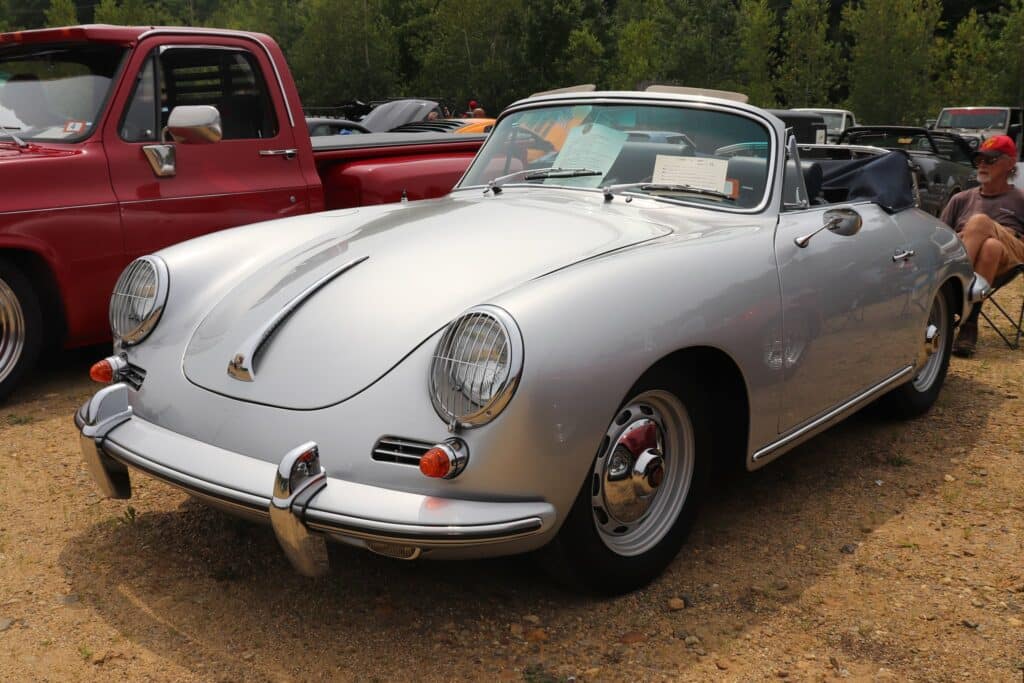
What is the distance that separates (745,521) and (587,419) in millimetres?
1291

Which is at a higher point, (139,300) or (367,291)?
(367,291)

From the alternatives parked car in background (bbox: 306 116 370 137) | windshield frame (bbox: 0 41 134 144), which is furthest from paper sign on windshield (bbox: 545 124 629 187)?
parked car in background (bbox: 306 116 370 137)

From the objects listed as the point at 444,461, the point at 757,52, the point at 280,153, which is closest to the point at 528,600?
the point at 444,461

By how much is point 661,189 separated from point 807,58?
34.4 meters

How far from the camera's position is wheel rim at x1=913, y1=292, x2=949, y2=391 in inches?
182

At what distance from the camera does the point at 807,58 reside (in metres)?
35.2

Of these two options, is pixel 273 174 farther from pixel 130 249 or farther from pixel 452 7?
pixel 452 7

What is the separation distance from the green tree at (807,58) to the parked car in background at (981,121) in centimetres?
1170

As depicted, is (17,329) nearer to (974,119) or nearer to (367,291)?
(367,291)

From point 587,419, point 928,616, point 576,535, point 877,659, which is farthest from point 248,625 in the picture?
point 928,616

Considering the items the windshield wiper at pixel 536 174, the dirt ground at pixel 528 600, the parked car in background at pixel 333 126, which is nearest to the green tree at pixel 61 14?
the parked car in background at pixel 333 126

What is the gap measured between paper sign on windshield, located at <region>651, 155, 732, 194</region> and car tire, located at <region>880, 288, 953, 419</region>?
4.75 ft

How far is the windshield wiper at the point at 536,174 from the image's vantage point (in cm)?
392

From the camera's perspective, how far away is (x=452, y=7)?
37.3 metres
